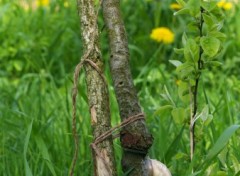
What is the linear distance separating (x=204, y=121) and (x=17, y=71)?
101 inches

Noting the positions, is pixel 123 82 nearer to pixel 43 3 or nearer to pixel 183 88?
pixel 183 88

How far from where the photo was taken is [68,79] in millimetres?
3395

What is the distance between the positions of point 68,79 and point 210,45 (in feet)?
5.79

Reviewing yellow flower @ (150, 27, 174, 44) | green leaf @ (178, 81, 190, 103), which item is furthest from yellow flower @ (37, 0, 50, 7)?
green leaf @ (178, 81, 190, 103)

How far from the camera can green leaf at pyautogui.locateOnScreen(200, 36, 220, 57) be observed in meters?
1.70

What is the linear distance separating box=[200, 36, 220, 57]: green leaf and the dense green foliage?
0.56 m

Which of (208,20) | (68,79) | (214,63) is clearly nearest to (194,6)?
(208,20)

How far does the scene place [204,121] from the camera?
6.07ft

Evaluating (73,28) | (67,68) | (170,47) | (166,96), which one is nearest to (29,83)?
(67,68)

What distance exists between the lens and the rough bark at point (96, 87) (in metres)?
1.73

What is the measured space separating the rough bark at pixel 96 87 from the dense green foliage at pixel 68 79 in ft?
1.47

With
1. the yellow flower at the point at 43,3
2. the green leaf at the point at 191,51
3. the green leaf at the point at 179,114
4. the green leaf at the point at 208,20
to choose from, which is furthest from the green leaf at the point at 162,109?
the yellow flower at the point at 43,3

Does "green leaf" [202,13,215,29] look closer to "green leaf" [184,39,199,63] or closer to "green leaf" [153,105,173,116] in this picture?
"green leaf" [184,39,199,63]

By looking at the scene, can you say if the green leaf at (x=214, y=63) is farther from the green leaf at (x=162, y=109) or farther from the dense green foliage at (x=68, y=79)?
the dense green foliage at (x=68, y=79)
